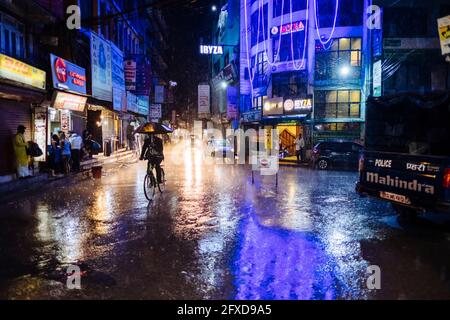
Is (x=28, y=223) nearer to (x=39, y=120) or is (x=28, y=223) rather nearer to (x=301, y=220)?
(x=301, y=220)

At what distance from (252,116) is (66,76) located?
21676 millimetres

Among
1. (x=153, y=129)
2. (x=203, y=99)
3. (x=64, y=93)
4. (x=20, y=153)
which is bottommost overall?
(x=20, y=153)

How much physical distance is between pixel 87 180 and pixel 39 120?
11.7ft

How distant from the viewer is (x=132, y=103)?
3716 cm

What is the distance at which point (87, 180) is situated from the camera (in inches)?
659

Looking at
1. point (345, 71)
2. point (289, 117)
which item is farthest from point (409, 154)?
point (345, 71)

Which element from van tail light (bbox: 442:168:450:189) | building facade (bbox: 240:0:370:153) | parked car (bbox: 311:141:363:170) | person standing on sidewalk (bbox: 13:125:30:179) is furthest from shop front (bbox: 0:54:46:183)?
building facade (bbox: 240:0:370:153)

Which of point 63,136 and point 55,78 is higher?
point 55,78

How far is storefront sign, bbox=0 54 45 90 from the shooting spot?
13.6m

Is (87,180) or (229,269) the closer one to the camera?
(229,269)

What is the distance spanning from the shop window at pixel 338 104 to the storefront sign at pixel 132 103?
16078mm

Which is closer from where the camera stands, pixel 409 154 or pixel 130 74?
pixel 409 154

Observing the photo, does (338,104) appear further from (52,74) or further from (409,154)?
(409,154)
